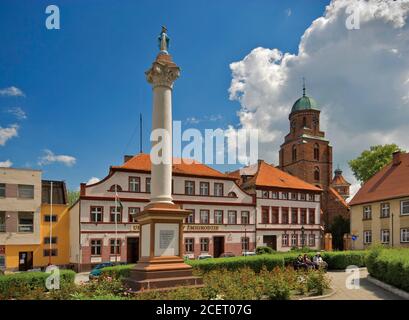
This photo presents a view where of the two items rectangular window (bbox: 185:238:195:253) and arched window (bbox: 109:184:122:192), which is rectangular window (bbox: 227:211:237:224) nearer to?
rectangular window (bbox: 185:238:195:253)

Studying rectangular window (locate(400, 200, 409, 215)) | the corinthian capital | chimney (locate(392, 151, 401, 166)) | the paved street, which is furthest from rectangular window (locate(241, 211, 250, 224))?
the corinthian capital

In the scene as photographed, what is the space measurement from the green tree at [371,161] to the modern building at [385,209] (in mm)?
13078

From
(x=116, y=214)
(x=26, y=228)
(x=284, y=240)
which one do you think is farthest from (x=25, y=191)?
→ (x=284, y=240)

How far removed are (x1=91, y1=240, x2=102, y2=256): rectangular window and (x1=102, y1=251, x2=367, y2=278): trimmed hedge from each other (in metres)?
16.9

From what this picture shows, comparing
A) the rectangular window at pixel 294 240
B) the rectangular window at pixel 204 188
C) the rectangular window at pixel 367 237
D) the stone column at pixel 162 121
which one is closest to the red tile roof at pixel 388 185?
the rectangular window at pixel 367 237

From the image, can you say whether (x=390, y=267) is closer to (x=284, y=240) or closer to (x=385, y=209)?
(x=385, y=209)

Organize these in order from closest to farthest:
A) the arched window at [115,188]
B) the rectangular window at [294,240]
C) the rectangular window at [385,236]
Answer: the arched window at [115,188], the rectangular window at [385,236], the rectangular window at [294,240]

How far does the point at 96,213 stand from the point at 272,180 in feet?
74.6

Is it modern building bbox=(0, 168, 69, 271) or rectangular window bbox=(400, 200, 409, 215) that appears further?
rectangular window bbox=(400, 200, 409, 215)

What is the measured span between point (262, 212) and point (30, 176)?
85.8ft

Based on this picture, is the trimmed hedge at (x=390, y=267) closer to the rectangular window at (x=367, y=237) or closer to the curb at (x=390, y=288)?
the curb at (x=390, y=288)

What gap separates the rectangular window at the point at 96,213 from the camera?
37.4m

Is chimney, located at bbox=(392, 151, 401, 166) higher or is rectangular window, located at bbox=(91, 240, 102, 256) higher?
chimney, located at bbox=(392, 151, 401, 166)

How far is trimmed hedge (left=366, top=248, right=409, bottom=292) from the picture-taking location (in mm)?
15812
